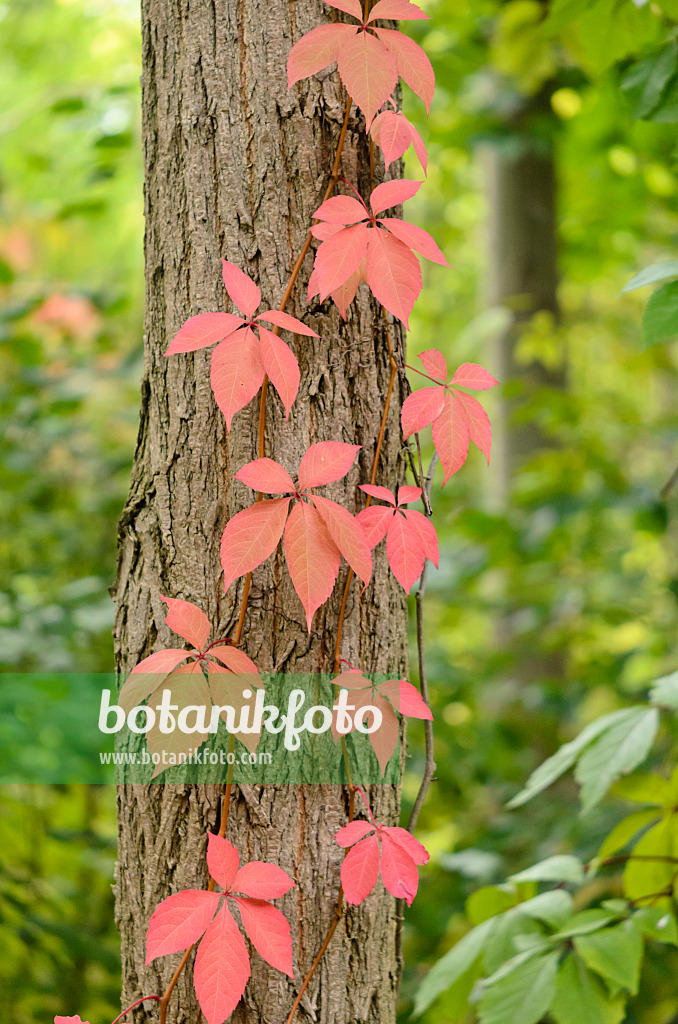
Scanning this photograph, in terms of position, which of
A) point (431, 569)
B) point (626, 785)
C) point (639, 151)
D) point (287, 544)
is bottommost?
point (626, 785)

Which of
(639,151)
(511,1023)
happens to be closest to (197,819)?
(511,1023)

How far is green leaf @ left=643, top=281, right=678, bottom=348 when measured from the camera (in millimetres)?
921

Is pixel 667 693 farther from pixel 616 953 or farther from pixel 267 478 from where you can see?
pixel 267 478

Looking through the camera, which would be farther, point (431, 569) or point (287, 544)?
point (431, 569)

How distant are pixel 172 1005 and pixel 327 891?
19 cm

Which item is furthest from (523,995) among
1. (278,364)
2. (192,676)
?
(278,364)

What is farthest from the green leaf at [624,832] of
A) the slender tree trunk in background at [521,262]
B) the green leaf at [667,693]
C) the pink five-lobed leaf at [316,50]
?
the slender tree trunk in background at [521,262]

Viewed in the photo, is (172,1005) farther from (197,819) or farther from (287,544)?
(287,544)

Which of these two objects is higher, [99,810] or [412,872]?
[99,810]

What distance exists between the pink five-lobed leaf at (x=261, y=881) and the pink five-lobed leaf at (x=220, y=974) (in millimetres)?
38

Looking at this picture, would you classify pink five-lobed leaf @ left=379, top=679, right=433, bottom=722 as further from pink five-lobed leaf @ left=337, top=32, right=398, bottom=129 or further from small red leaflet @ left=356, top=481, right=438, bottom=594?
pink five-lobed leaf @ left=337, top=32, right=398, bottom=129

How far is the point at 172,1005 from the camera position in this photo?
0.73 metres

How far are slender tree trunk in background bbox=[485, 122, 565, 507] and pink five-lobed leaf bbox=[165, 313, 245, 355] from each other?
1.91 m

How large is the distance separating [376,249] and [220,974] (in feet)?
2.08
